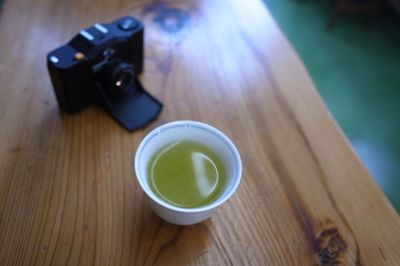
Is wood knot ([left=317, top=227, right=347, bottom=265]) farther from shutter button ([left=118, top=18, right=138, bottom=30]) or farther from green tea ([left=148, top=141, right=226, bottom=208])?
shutter button ([left=118, top=18, right=138, bottom=30])

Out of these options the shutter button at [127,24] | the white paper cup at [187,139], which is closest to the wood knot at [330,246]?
the white paper cup at [187,139]

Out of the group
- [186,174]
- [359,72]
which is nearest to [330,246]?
[186,174]

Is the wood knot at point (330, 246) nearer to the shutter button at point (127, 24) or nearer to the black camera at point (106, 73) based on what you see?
the black camera at point (106, 73)

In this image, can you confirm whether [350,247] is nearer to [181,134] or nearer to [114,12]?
[181,134]

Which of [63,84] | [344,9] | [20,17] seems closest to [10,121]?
[63,84]

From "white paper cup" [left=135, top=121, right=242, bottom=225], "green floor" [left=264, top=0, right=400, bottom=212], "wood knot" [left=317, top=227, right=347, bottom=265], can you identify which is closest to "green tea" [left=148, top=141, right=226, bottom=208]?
"white paper cup" [left=135, top=121, right=242, bottom=225]

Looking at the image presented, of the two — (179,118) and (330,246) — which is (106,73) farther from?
(330,246)
